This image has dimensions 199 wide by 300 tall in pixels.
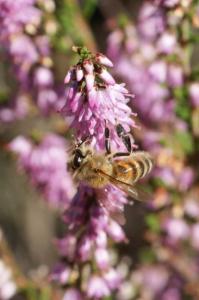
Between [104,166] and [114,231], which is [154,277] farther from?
[104,166]

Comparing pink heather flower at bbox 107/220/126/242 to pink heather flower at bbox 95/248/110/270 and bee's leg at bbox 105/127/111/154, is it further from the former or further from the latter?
bee's leg at bbox 105/127/111/154

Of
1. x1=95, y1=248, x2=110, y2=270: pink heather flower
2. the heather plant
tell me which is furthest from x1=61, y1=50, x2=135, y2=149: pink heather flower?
x1=95, y1=248, x2=110, y2=270: pink heather flower

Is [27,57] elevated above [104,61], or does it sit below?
above

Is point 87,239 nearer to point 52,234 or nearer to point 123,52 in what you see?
point 123,52

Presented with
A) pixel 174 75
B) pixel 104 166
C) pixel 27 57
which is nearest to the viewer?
pixel 104 166

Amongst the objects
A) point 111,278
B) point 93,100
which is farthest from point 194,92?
point 93,100

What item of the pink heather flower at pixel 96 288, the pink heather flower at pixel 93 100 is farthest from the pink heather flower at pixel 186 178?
the pink heather flower at pixel 93 100
